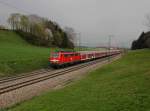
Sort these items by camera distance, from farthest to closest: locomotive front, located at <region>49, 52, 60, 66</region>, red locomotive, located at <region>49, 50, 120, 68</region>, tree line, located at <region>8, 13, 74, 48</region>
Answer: tree line, located at <region>8, 13, 74, 48</region>
red locomotive, located at <region>49, 50, 120, 68</region>
locomotive front, located at <region>49, 52, 60, 66</region>

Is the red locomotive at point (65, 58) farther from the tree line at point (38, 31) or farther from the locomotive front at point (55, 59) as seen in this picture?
the tree line at point (38, 31)

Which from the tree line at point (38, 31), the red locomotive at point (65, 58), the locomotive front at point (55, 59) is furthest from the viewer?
the tree line at point (38, 31)

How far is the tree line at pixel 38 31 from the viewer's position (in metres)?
102

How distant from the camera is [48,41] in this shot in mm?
105750

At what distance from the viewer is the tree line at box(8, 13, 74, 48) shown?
336 ft

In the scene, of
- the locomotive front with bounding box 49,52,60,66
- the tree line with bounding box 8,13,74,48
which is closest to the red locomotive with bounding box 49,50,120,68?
the locomotive front with bounding box 49,52,60,66

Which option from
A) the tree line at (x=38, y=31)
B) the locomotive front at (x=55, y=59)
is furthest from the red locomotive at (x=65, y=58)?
the tree line at (x=38, y=31)

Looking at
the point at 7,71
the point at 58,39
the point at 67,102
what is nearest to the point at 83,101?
the point at 67,102

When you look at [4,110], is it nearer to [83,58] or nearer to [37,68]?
[37,68]

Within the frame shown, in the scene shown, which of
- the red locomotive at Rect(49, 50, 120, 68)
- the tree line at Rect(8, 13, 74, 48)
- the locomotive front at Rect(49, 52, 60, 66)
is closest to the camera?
the locomotive front at Rect(49, 52, 60, 66)

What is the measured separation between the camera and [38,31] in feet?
344

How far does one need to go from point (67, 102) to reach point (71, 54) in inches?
1336

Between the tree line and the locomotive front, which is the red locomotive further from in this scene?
the tree line

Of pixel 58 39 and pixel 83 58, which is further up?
pixel 58 39
